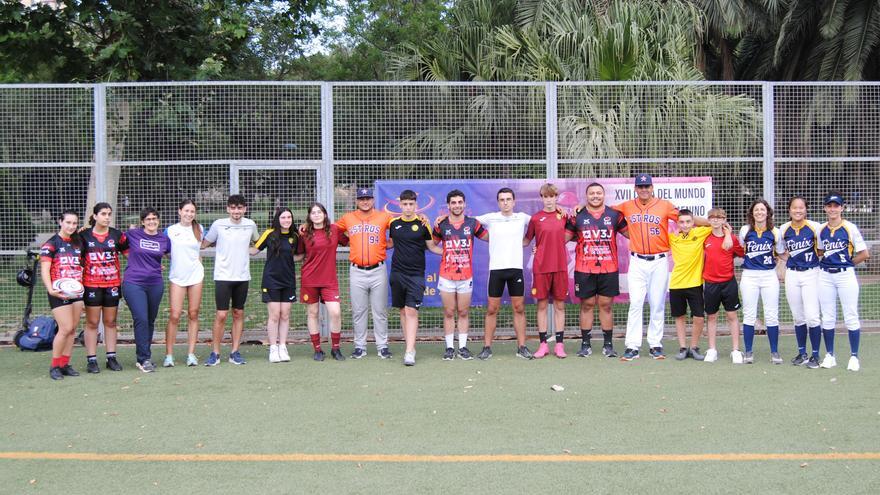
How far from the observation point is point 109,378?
7965 mm

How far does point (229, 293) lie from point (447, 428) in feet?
11.9

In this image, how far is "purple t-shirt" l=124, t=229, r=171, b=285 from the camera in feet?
27.2

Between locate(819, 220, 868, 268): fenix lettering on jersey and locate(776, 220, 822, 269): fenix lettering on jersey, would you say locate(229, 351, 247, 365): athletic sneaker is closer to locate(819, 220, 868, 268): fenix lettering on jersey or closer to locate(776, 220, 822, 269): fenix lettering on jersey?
locate(776, 220, 822, 269): fenix lettering on jersey

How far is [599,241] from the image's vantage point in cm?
891

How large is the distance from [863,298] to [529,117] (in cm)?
497

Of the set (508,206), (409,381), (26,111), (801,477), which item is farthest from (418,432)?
(26,111)

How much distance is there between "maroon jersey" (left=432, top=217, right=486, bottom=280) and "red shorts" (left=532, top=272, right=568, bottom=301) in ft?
2.61

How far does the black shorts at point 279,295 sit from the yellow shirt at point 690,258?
13.8ft

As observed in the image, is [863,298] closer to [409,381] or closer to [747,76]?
[409,381]

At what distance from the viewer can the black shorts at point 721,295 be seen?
858 cm

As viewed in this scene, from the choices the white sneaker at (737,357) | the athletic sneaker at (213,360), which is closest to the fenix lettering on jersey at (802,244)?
the white sneaker at (737,357)

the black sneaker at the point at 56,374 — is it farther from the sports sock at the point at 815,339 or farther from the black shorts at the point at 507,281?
the sports sock at the point at 815,339

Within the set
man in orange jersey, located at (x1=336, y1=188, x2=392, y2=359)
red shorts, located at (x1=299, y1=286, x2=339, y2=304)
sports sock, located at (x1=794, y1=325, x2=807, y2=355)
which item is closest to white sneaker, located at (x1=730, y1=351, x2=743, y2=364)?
sports sock, located at (x1=794, y1=325, x2=807, y2=355)

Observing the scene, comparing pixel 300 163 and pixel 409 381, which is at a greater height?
pixel 300 163
